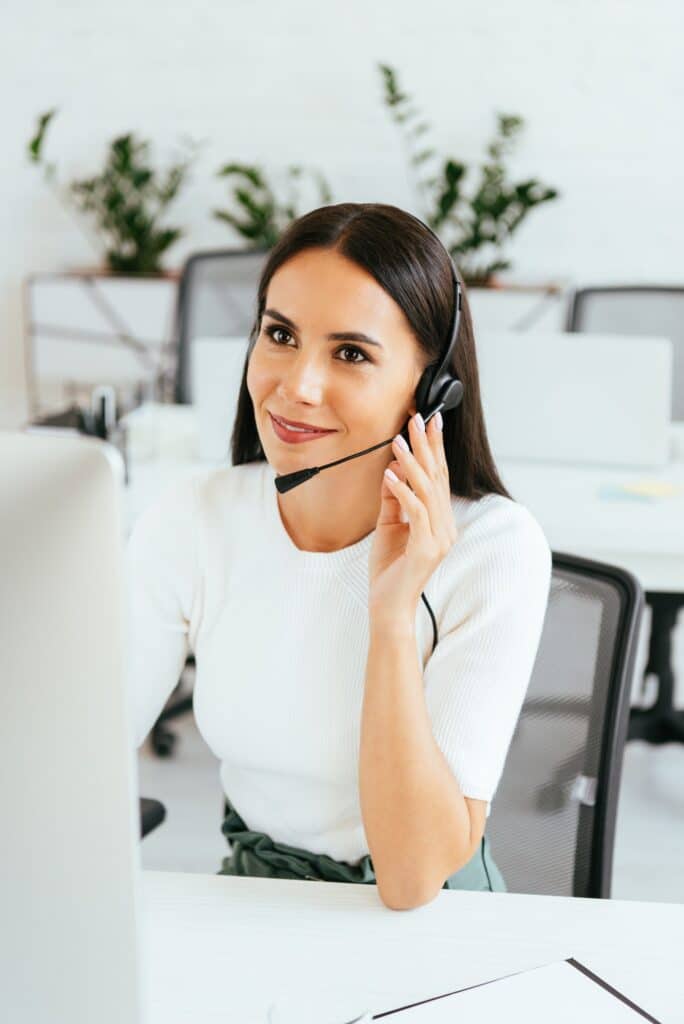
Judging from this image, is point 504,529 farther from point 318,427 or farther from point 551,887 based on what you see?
point 551,887

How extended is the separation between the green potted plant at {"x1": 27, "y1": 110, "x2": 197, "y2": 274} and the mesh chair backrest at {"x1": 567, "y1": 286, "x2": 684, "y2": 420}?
1.86m

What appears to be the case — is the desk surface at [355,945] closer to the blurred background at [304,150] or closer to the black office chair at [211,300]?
the black office chair at [211,300]

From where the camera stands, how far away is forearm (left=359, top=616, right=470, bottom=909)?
3.38 feet

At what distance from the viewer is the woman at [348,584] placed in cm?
111

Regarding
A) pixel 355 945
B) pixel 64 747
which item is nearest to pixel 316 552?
pixel 355 945

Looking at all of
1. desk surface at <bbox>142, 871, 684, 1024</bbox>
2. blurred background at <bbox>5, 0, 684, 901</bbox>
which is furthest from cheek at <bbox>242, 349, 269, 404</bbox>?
blurred background at <bbox>5, 0, 684, 901</bbox>

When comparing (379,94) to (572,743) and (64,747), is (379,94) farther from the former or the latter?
(64,747)

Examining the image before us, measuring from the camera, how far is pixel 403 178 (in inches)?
168

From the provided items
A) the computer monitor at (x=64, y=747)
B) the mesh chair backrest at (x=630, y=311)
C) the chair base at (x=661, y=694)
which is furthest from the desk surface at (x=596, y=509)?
the computer monitor at (x=64, y=747)

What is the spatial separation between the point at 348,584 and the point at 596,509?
40.7 inches

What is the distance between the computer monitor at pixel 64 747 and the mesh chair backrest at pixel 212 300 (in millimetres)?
2502

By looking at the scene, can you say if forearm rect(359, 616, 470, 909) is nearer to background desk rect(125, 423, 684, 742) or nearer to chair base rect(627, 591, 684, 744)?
background desk rect(125, 423, 684, 742)

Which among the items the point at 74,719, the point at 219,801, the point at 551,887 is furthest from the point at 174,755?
the point at 74,719

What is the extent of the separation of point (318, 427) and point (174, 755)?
5.56ft
